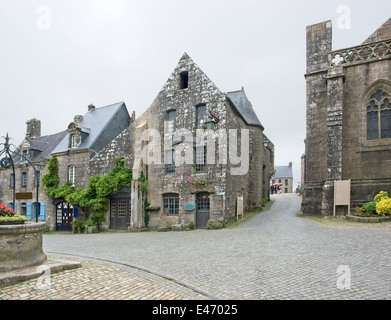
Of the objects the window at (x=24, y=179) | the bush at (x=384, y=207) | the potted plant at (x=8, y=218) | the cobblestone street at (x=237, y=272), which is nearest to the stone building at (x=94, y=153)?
the window at (x=24, y=179)

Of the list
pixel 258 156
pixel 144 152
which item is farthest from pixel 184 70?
pixel 258 156

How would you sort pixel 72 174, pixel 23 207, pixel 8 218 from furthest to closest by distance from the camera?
1. pixel 23 207
2. pixel 72 174
3. pixel 8 218

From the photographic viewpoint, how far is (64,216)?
22547mm

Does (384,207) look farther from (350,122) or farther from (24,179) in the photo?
(24,179)

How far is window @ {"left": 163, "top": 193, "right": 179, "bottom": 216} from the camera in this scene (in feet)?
54.3

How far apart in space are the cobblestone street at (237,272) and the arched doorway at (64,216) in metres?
15.0

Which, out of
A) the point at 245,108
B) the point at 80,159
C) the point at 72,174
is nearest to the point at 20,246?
the point at 80,159

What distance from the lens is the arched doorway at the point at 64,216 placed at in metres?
22.3

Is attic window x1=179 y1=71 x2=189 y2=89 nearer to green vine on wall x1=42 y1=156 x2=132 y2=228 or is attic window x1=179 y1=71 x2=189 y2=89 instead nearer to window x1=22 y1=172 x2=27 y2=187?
green vine on wall x1=42 y1=156 x2=132 y2=228

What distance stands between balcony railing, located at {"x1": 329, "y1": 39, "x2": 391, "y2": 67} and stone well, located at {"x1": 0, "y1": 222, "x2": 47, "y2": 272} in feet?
50.5

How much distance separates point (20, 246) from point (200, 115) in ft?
39.7

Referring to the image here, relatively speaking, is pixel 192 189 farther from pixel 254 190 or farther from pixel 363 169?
pixel 363 169

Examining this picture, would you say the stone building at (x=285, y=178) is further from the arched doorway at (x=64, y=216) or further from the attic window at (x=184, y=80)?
the attic window at (x=184, y=80)
